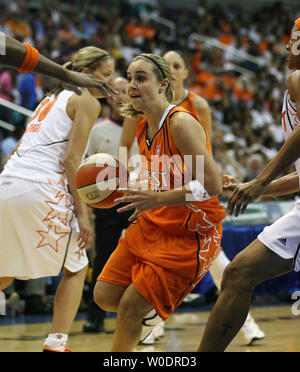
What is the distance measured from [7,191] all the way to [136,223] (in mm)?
944

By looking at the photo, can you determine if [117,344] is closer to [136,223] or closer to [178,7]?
[136,223]

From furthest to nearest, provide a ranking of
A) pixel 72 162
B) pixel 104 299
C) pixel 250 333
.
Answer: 1. pixel 250 333
2. pixel 72 162
3. pixel 104 299

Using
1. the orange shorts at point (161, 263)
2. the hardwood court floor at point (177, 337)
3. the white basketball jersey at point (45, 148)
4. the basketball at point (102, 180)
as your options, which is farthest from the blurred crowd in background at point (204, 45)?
the orange shorts at point (161, 263)

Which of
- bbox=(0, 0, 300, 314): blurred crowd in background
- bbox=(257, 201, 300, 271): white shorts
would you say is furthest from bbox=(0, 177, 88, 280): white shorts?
bbox=(0, 0, 300, 314): blurred crowd in background

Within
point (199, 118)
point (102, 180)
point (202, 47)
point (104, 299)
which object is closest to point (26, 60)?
point (102, 180)

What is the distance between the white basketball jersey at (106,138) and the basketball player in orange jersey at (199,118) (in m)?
0.88

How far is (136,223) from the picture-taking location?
336 centimetres

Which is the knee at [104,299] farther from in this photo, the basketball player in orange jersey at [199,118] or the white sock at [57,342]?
the basketball player in orange jersey at [199,118]

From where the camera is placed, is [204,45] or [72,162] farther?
[204,45]

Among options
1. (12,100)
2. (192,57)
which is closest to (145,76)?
(12,100)

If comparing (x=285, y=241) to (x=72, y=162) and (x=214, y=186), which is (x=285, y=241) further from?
(x=72, y=162)

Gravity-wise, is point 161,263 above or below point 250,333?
above

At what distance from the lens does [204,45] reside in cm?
1798

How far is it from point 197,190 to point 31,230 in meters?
1.26
